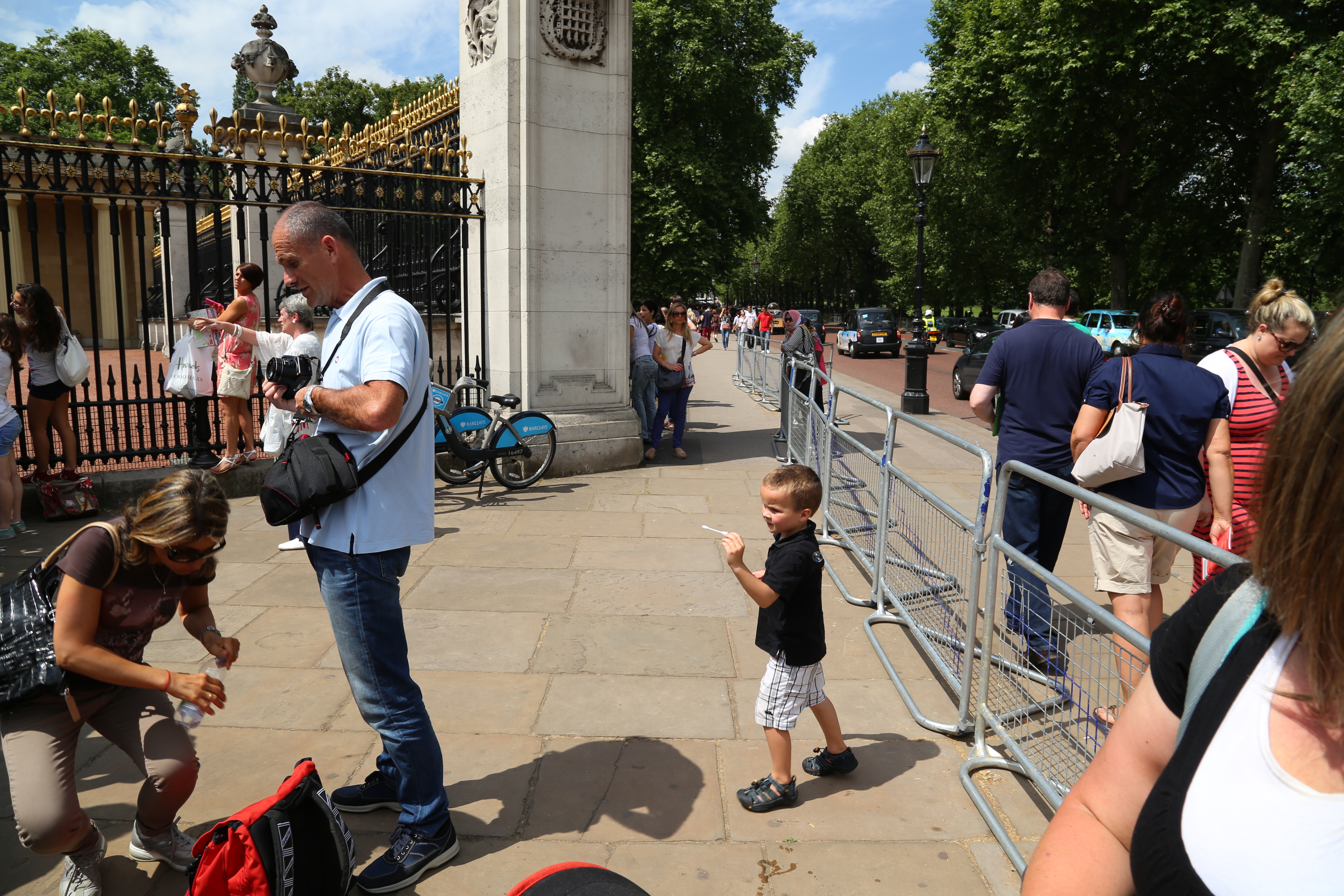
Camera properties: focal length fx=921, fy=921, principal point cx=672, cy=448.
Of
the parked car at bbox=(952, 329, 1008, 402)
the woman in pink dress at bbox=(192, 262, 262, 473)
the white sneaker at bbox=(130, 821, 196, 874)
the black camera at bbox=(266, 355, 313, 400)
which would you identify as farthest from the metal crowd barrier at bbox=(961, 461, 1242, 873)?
the parked car at bbox=(952, 329, 1008, 402)

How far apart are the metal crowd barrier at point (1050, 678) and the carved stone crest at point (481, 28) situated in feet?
22.9

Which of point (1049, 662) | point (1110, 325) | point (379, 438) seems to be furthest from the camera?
point (1110, 325)

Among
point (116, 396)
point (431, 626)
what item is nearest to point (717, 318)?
point (116, 396)

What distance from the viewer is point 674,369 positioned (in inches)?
409

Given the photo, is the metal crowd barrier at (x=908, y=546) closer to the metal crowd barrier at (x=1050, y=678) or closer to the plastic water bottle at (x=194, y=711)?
the metal crowd barrier at (x=1050, y=678)

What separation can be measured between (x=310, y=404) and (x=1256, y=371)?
3.95m

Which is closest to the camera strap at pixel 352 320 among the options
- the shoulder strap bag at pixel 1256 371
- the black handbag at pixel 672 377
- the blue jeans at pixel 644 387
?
the shoulder strap bag at pixel 1256 371

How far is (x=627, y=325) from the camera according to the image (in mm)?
9414

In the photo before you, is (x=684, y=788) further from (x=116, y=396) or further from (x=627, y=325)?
(x=116, y=396)

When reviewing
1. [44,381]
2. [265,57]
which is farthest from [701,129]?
[44,381]

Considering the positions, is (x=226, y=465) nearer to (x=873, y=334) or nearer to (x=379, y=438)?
(x=379, y=438)

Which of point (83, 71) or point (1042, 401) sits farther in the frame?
point (83, 71)

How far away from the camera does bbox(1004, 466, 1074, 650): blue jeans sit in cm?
380

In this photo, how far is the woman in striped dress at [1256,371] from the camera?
4.03m
